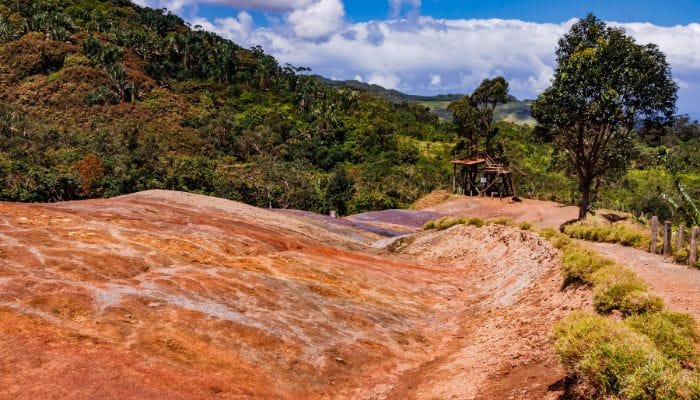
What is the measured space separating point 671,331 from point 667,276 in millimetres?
7467

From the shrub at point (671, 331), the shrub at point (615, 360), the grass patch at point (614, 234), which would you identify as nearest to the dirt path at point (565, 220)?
the grass patch at point (614, 234)

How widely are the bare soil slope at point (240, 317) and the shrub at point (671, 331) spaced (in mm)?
2083

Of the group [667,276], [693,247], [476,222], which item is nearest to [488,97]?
[476,222]

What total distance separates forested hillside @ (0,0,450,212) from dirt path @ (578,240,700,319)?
51.5m

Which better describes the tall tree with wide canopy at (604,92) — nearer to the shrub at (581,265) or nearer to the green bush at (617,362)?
the shrub at (581,265)

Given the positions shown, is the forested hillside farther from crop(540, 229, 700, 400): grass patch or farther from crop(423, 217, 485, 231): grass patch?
crop(540, 229, 700, 400): grass patch

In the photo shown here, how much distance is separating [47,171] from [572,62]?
176 ft

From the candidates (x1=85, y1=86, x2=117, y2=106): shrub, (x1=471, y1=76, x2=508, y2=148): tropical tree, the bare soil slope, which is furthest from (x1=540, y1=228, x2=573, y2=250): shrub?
(x1=85, y1=86, x2=117, y2=106): shrub

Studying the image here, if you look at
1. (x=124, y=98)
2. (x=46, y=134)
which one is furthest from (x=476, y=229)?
(x=124, y=98)

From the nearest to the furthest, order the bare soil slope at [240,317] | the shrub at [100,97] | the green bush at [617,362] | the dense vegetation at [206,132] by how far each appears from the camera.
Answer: the green bush at [617,362] → the bare soil slope at [240,317] → the dense vegetation at [206,132] → the shrub at [100,97]

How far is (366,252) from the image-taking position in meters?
32.8

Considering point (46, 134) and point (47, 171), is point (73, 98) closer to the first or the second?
point (46, 134)

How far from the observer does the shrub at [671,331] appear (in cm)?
970

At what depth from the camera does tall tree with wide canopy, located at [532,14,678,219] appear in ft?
92.8
